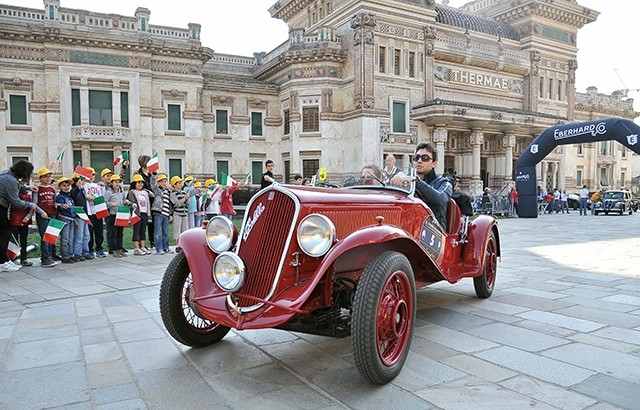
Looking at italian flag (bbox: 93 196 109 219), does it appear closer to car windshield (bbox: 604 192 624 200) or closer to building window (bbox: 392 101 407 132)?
building window (bbox: 392 101 407 132)

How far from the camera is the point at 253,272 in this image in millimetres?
3445

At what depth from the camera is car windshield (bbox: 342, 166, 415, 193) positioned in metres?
4.48

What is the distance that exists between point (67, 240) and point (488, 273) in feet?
25.4

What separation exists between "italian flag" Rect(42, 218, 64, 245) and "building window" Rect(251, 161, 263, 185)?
23.2 m

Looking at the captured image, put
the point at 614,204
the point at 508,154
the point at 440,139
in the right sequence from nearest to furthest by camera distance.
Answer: the point at 614,204
the point at 440,139
the point at 508,154

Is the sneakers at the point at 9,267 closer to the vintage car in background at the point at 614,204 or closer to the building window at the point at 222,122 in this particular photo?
the building window at the point at 222,122

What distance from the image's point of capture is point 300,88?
98.5 feet

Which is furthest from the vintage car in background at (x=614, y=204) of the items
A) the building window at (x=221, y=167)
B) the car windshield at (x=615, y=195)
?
the building window at (x=221, y=167)

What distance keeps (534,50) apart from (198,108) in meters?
25.8

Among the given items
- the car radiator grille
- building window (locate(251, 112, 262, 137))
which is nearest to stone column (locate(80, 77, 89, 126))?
building window (locate(251, 112, 262, 137))

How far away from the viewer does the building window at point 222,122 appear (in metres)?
30.8

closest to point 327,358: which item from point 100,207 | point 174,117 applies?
point 100,207

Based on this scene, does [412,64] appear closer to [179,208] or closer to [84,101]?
[84,101]

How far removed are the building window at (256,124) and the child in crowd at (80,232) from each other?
74.4 feet
